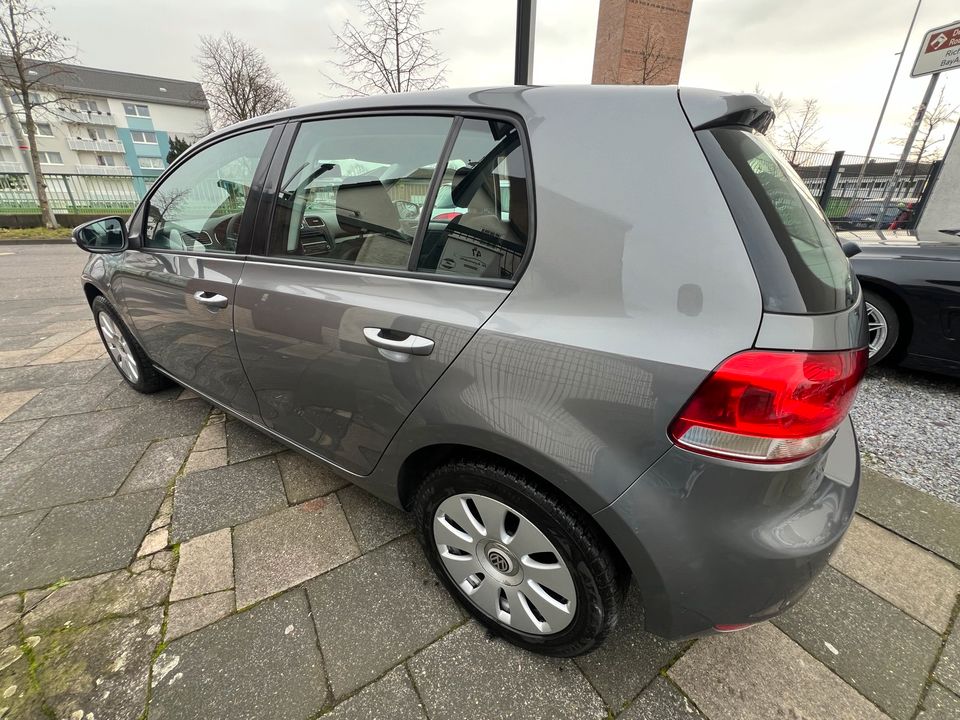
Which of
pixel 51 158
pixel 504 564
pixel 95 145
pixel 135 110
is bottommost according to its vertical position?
pixel 504 564

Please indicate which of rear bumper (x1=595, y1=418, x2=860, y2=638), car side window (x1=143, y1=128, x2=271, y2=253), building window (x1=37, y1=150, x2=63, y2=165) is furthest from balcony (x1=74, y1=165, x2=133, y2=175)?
rear bumper (x1=595, y1=418, x2=860, y2=638)

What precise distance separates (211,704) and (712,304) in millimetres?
1807

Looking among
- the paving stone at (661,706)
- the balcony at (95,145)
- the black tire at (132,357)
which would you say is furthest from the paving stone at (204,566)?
the balcony at (95,145)

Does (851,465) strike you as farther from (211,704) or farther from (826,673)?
(211,704)

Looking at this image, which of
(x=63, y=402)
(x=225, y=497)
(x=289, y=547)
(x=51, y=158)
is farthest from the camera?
(x=51, y=158)

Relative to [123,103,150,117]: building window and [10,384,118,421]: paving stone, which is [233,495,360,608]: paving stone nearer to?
[10,384,118,421]: paving stone

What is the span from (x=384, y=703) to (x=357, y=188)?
174 centimetres

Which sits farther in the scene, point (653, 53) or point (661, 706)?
point (653, 53)

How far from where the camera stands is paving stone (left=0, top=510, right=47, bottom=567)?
6.20 feet

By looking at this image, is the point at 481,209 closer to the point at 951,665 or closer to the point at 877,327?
the point at 951,665

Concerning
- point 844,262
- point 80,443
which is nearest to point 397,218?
point 844,262

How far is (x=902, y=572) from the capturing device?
177cm

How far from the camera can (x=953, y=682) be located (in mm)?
1382

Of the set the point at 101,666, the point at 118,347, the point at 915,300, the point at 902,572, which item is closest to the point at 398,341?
the point at 101,666
